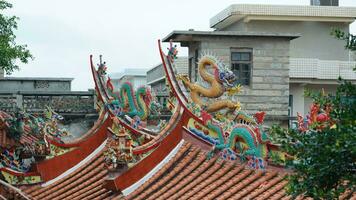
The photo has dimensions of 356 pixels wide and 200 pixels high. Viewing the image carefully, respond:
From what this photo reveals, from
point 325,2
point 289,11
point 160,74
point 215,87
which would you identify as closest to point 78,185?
point 215,87

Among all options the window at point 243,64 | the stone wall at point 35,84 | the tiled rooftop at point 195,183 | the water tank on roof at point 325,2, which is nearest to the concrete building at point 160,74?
the window at point 243,64

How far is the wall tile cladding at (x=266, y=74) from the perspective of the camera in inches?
1023

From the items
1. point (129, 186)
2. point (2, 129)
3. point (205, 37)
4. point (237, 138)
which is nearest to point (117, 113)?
point (2, 129)

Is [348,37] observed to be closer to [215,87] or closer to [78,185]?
[215,87]

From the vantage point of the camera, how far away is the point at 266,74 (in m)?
26.4

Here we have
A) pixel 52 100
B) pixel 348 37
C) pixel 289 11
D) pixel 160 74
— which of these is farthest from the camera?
pixel 160 74

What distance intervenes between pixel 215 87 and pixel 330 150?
4878 millimetres

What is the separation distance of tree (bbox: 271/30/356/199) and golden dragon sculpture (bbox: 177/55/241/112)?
4.09m

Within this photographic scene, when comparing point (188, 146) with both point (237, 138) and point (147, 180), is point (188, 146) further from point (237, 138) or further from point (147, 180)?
point (237, 138)

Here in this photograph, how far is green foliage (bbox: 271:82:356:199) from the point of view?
627cm

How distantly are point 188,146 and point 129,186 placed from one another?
920mm

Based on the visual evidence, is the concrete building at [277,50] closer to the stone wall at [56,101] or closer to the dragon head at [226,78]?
the stone wall at [56,101]

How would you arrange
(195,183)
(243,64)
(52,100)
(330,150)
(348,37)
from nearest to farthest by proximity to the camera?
(330,150)
(348,37)
(195,183)
(52,100)
(243,64)

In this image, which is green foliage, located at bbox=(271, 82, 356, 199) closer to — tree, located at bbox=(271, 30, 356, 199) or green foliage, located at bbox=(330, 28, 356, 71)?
tree, located at bbox=(271, 30, 356, 199)
